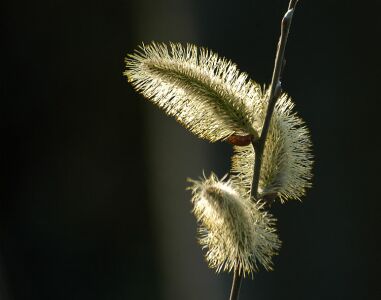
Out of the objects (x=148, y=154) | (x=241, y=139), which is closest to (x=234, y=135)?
(x=241, y=139)

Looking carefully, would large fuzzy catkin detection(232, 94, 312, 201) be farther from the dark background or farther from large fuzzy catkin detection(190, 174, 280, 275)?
the dark background

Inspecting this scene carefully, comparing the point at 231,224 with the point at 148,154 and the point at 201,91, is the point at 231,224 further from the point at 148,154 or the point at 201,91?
the point at 148,154

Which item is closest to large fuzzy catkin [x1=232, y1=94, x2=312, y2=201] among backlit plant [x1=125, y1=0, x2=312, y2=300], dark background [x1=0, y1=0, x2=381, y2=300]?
backlit plant [x1=125, y1=0, x2=312, y2=300]

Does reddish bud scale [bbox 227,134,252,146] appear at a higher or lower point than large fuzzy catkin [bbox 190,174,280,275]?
higher

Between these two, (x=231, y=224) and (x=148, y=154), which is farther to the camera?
(x=148, y=154)

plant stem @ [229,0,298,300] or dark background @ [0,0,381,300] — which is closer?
plant stem @ [229,0,298,300]
